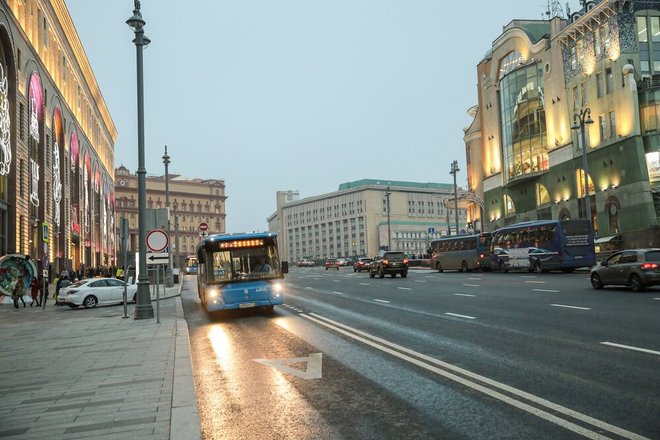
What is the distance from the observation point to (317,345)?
11.2m

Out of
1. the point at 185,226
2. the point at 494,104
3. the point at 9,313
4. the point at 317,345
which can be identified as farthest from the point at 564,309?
the point at 185,226

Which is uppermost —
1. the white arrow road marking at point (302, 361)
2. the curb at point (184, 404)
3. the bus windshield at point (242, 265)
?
the bus windshield at point (242, 265)

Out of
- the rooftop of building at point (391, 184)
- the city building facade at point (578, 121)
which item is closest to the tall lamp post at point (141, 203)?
the city building facade at point (578, 121)

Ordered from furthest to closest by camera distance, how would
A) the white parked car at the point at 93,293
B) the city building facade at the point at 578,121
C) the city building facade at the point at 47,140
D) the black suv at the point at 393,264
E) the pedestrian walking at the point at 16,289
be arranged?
the city building facade at the point at 578,121
the black suv at the point at 393,264
the city building facade at the point at 47,140
the white parked car at the point at 93,293
the pedestrian walking at the point at 16,289

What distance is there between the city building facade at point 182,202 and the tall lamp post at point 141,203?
121638 mm

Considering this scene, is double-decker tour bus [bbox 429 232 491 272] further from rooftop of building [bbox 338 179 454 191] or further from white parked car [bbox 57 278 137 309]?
rooftop of building [bbox 338 179 454 191]

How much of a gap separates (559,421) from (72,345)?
10.4 meters

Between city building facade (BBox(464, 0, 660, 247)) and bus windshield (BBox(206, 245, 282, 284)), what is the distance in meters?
28.2

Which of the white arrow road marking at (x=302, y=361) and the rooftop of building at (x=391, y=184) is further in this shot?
the rooftop of building at (x=391, y=184)

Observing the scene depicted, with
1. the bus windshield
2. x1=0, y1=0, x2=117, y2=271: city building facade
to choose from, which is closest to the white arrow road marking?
the bus windshield

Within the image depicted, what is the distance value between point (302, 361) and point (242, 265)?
31.6ft

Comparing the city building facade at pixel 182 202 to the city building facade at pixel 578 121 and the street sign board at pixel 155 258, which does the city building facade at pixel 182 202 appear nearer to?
the city building facade at pixel 578 121

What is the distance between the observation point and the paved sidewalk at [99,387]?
18.9 ft

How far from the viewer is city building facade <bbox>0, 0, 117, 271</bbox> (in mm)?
35750
